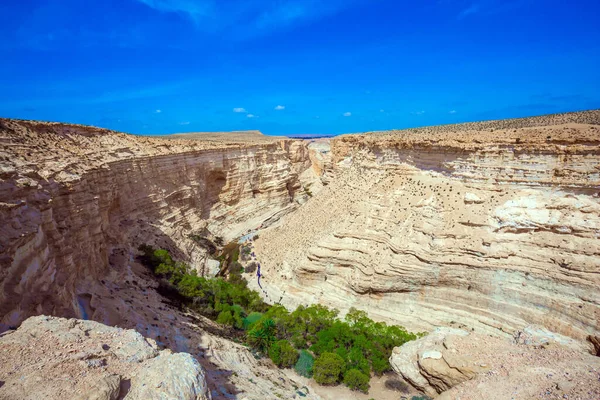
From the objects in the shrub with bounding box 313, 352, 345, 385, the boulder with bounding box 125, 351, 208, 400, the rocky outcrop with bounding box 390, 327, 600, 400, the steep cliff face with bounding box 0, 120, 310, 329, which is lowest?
the shrub with bounding box 313, 352, 345, 385

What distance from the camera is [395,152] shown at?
1991 centimetres

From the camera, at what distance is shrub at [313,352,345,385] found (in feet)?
42.6

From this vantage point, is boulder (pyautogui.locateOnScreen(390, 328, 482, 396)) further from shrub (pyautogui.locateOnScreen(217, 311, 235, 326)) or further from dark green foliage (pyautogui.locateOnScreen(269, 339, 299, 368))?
shrub (pyautogui.locateOnScreen(217, 311, 235, 326))

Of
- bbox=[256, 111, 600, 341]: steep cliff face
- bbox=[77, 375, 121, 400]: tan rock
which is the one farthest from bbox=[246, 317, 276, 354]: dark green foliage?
bbox=[77, 375, 121, 400]: tan rock

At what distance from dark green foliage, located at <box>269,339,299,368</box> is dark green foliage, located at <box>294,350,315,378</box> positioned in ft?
0.78

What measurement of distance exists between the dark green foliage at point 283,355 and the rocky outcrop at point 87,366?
763cm

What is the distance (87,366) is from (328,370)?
907cm

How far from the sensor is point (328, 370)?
43.0 ft

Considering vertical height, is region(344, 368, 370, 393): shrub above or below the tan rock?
below

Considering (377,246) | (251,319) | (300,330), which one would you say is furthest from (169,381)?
(377,246)

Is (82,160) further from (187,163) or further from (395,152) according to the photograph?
(395,152)

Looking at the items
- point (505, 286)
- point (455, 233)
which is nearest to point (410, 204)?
point (455, 233)

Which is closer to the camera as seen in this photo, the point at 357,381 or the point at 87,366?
the point at 87,366

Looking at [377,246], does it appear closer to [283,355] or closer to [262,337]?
[283,355]
